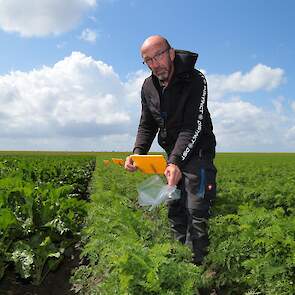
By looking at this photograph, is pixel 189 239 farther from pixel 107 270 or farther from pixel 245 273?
pixel 107 270

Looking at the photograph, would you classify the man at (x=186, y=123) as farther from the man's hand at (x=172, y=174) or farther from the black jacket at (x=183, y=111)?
the man's hand at (x=172, y=174)

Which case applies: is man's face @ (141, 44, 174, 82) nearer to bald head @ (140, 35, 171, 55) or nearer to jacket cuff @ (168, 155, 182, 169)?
bald head @ (140, 35, 171, 55)

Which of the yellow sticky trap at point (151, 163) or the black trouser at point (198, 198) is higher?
the yellow sticky trap at point (151, 163)

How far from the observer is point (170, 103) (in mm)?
4996

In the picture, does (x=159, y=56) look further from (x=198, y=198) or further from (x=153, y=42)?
(x=198, y=198)

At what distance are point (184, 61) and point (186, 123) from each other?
612 millimetres

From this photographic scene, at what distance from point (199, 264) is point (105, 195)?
116 inches

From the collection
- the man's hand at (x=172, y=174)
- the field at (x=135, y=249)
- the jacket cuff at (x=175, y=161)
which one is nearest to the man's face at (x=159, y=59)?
the jacket cuff at (x=175, y=161)

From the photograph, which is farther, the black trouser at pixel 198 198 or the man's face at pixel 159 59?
the black trouser at pixel 198 198

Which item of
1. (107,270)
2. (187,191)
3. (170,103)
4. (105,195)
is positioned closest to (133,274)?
(107,270)

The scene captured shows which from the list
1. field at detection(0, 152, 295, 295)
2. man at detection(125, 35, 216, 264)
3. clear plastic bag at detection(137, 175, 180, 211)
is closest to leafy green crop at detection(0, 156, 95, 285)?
field at detection(0, 152, 295, 295)

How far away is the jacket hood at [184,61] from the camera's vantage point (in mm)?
4801

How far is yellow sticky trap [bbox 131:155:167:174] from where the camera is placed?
446 centimetres

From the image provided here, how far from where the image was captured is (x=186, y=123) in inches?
190
